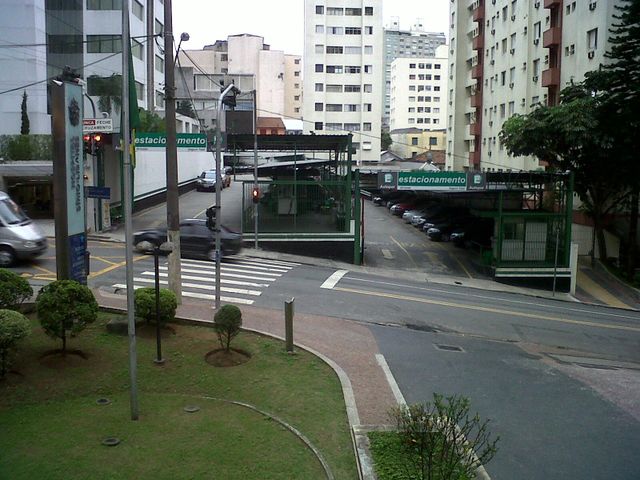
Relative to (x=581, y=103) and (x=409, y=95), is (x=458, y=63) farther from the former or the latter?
(x=409, y=95)

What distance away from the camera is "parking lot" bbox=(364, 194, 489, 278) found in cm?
3544

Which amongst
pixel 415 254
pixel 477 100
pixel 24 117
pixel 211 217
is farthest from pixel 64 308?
pixel 477 100

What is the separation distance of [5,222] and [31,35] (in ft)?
89.3

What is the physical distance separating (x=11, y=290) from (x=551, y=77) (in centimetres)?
4030

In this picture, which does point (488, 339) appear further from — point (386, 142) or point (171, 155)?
point (386, 142)

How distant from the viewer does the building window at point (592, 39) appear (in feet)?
126

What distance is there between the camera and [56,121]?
12516mm

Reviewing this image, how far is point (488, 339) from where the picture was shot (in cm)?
1900

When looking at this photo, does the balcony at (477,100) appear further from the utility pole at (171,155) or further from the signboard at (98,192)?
the utility pole at (171,155)

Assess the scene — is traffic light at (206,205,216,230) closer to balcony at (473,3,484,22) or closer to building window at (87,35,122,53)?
building window at (87,35,122,53)

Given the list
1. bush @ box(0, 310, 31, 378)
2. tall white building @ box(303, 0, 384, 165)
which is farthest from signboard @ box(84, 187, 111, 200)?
tall white building @ box(303, 0, 384, 165)

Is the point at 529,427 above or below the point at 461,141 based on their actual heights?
below

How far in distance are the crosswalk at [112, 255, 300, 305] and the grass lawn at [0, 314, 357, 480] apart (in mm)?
7280

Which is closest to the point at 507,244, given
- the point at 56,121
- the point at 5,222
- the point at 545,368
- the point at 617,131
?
the point at 617,131
